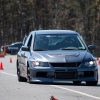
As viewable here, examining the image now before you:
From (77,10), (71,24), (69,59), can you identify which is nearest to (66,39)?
A: (69,59)

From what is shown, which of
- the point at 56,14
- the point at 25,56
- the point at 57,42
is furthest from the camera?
the point at 56,14

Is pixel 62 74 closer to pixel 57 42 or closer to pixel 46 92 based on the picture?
pixel 57 42

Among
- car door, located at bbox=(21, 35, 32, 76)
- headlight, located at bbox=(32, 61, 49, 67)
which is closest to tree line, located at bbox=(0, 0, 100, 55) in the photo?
car door, located at bbox=(21, 35, 32, 76)

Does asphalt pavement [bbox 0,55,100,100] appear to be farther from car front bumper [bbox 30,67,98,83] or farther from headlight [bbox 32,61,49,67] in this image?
headlight [bbox 32,61,49,67]

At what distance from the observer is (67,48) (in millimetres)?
18281

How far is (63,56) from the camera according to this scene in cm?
1720

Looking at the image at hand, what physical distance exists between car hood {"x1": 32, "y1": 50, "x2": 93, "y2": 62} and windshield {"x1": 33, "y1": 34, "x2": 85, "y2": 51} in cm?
70

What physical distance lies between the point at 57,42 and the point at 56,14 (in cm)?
7140

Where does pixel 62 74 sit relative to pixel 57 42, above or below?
below

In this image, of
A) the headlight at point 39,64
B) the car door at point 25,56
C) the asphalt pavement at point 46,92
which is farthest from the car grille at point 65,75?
the car door at point 25,56

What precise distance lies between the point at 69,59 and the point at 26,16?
81261 millimetres

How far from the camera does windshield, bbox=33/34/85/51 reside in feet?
60.2

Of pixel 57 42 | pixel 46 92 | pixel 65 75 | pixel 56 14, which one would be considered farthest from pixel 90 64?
pixel 56 14

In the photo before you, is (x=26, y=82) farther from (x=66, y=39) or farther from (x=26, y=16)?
(x=26, y=16)
